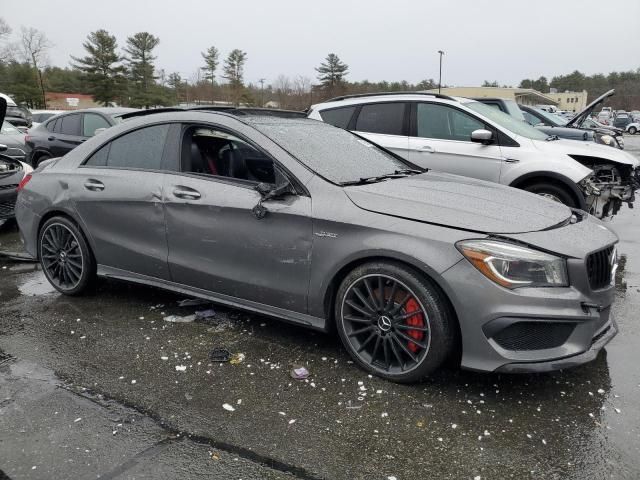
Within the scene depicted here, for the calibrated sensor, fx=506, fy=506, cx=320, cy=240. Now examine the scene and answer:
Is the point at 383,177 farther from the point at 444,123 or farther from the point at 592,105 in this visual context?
the point at 592,105

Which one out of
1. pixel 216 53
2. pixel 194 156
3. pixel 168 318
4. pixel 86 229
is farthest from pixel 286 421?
pixel 216 53

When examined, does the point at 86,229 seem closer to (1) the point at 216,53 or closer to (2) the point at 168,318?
(2) the point at 168,318

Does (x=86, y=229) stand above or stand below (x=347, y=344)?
above

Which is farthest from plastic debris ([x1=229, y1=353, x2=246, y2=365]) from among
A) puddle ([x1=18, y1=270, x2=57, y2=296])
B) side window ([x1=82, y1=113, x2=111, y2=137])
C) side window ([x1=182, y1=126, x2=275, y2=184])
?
side window ([x1=82, y1=113, x2=111, y2=137])

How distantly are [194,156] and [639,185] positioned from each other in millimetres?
6525

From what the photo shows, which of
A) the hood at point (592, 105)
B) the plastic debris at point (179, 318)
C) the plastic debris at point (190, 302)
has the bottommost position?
the plastic debris at point (179, 318)

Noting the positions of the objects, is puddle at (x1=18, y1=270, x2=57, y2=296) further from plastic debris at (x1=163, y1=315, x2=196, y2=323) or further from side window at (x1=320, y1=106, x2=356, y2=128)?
side window at (x1=320, y1=106, x2=356, y2=128)

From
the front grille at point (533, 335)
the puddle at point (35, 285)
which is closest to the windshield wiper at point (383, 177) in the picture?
the front grille at point (533, 335)

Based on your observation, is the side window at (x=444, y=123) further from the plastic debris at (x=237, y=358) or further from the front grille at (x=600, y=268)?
the plastic debris at (x=237, y=358)

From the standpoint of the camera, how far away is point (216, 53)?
94688 millimetres

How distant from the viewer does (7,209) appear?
6.85 meters

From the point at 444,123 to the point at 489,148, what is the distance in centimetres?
70

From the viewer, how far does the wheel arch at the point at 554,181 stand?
19.5 ft

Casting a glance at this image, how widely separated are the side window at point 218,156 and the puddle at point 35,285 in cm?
204
